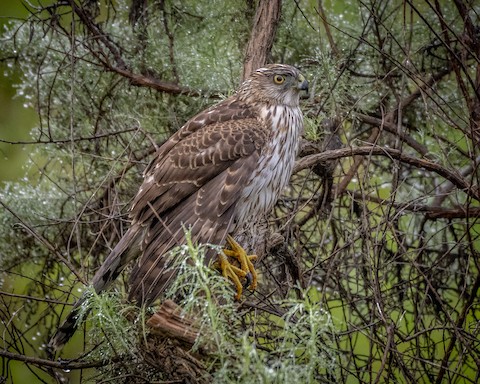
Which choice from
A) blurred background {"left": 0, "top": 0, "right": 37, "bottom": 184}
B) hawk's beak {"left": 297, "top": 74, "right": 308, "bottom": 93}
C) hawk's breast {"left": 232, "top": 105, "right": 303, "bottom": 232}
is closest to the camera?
hawk's breast {"left": 232, "top": 105, "right": 303, "bottom": 232}

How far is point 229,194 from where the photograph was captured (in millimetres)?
3662

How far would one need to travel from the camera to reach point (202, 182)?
12.3 ft

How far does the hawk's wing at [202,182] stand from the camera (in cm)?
→ 361

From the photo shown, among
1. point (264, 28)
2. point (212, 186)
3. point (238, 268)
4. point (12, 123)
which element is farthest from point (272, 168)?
point (12, 123)

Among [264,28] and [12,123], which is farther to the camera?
[12,123]

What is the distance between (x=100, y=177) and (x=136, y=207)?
1177mm

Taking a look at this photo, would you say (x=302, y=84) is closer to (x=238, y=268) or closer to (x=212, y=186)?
(x=212, y=186)

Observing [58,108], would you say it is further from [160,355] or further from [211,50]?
[160,355]

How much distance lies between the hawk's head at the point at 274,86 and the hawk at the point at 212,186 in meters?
0.06

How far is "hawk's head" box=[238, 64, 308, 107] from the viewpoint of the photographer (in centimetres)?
408

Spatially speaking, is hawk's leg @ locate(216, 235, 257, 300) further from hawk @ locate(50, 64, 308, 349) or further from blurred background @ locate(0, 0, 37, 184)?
blurred background @ locate(0, 0, 37, 184)

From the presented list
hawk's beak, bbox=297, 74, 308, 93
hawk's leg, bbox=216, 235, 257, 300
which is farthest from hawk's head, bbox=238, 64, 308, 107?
hawk's leg, bbox=216, 235, 257, 300

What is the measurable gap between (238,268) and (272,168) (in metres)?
0.51

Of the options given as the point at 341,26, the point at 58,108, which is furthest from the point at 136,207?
the point at 341,26
